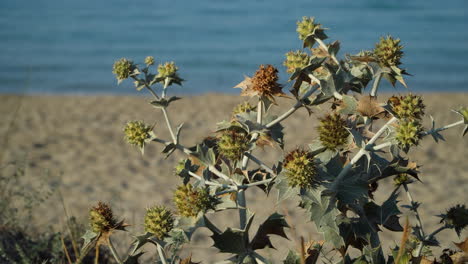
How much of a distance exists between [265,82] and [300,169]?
409 mm

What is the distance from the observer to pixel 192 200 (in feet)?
6.31

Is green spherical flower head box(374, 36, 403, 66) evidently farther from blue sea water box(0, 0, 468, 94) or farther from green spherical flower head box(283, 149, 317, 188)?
blue sea water box(0, 0, 468, 94)

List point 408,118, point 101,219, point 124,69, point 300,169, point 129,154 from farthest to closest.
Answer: point 129,154 < point 124,69 < point 101,219 < point 408,118 < point 300,169

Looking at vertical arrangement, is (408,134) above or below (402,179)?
above

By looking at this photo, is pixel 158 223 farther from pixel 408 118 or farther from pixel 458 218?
pixel 458 218

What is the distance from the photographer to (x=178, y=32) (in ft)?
80.8

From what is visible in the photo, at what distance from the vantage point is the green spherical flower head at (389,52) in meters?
2.13

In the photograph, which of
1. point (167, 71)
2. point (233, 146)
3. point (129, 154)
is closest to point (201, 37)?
point (129, 154)

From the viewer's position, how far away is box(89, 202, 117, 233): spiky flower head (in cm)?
209

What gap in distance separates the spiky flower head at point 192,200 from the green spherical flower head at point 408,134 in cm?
63

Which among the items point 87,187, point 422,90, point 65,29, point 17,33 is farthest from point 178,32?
point 87,187

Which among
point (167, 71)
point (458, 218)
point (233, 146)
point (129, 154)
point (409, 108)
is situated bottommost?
point (129, 154)

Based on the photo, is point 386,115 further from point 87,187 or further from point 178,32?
point 178,32

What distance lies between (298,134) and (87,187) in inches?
151
